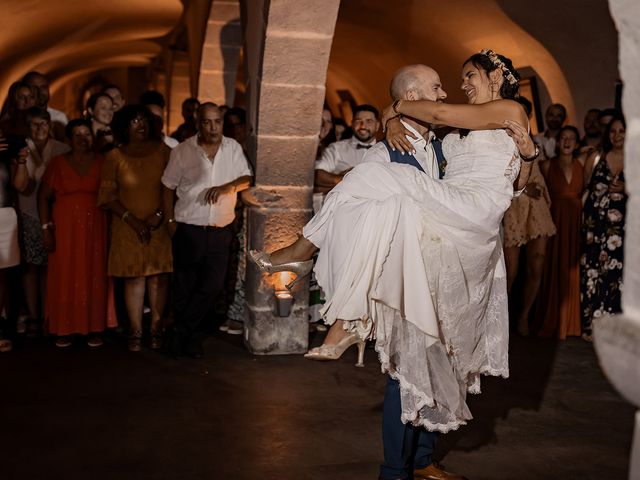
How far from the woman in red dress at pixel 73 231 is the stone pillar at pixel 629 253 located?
4.61 m

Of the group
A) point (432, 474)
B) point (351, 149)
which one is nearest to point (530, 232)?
point (351, 149)

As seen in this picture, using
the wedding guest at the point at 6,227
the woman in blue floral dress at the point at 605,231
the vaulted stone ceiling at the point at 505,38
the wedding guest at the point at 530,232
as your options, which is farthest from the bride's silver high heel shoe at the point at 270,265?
the vaulted stone ceiling at the point at 505,38

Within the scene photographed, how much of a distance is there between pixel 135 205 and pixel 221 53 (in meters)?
4.48

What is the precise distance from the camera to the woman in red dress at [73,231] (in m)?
5.66

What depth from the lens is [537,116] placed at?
10.0 meters

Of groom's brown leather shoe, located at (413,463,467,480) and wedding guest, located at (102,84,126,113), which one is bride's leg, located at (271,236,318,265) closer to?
groom's brown leather shoe, located at (413,463,467,480)

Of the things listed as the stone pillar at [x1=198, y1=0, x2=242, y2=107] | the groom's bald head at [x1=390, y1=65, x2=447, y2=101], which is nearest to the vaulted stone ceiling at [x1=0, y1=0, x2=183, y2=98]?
the stone pillar at [x1=198, y1=0, x2=242, y2=107]

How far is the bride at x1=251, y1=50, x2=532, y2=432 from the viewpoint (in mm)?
3012

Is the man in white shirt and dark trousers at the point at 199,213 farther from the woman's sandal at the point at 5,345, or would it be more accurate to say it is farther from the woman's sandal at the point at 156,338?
the woman's sandal at the point at 5,345

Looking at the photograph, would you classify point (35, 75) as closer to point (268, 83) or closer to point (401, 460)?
point (268, 83)

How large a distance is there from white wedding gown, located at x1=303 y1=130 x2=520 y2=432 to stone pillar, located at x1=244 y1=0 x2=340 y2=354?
7.34ft

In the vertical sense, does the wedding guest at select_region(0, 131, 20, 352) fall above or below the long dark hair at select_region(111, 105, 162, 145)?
below

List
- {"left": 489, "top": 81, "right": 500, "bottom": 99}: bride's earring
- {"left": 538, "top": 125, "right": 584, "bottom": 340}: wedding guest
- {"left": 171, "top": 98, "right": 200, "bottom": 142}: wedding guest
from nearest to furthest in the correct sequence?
{"left": 489, "top": 81, "right": 500, "bottom": 99}: bride's earring < {"left": 538, "top": 125, "right": 584, "bottom": 340}: wedding guest < {"left": 171, "top": 98, "right": 200, "bottom": 142}: wedding guest

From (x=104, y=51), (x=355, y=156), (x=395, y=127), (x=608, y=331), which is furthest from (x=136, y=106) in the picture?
(x=104, y=51)
